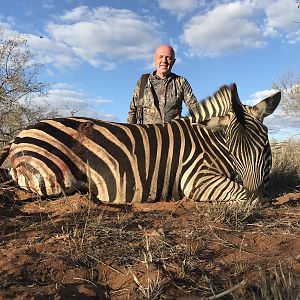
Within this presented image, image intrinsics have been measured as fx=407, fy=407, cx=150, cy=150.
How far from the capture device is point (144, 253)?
2.11 metres

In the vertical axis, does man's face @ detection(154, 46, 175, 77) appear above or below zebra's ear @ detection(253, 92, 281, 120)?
above

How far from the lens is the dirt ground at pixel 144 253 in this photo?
189 cm

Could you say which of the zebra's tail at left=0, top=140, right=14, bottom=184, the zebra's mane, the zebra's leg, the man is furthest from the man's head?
the zebra's tail at left=0, top=140, right=14, bottom=184

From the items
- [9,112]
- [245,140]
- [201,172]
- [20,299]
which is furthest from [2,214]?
[9,112]

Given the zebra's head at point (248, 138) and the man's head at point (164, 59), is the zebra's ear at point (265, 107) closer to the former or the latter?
the zebra's head at point (248, 138)

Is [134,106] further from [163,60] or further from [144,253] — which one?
[144,253]

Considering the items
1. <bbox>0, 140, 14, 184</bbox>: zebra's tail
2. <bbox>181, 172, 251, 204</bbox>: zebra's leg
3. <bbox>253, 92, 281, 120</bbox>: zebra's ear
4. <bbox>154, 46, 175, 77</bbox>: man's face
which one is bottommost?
<bbox>181, 172, 251, 204</bbox>: zebra's leg

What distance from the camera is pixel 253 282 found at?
1.98 meters

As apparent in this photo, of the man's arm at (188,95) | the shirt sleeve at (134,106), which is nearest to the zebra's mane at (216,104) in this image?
the man's arm at (188,95)

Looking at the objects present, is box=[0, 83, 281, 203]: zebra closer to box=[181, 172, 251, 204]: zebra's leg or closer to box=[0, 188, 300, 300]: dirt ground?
box=[181, 172, 251, 204]: zebra's leg

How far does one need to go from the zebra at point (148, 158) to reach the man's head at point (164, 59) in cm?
185

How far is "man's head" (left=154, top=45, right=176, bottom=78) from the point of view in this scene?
5977mm

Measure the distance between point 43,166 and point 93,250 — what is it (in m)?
1.80

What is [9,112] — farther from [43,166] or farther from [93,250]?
[93,250]
